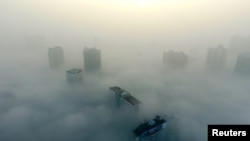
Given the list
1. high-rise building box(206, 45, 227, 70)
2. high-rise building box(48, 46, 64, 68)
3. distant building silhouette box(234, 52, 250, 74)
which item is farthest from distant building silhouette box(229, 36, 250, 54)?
high-rise building box(48, 46, 64, 68)

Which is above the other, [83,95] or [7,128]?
[83,95]

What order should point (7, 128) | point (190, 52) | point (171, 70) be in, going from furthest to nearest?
point (190, 52)
point (171, 70)
point (7, 128)

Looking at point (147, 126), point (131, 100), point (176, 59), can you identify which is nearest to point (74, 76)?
point (131, 100)

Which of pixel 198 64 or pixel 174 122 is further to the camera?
pixel 198 64

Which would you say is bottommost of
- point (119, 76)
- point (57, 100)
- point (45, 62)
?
point (57, 100)

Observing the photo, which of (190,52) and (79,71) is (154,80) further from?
(190,52)

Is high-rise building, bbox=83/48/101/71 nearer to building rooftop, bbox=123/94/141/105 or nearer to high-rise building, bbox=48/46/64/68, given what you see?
high-rise building, bbox=48/46/64/68

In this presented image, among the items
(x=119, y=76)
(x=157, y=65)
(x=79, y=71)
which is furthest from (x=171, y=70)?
(x=79, y=71)
